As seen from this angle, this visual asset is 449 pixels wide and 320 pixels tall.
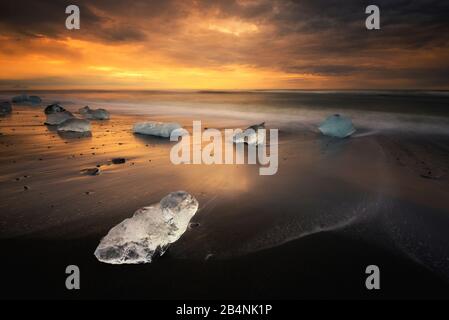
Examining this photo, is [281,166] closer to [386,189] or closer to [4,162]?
[386,189]

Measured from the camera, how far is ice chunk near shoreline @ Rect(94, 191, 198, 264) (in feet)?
9.52

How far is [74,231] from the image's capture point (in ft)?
11.5

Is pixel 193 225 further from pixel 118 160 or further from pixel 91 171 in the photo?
pixel 118 160

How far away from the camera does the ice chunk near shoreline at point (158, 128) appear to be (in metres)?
10.5

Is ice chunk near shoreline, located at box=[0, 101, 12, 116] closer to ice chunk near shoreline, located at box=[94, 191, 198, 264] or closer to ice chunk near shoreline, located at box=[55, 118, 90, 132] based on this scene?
ice chunk near shoreline, located at box=[55, 118, 90, 132]

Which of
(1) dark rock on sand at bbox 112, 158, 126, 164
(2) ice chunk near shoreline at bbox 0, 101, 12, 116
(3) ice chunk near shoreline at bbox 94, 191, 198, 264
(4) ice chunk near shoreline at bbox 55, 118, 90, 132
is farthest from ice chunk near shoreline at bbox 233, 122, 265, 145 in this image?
(2) ice chunk near shoreline at bbox 0, 101, 12, 116

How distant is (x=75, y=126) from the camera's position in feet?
36.6

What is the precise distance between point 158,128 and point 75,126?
3556mm

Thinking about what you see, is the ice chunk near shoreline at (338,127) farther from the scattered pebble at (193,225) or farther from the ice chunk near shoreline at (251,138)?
the scattered pebble at (193,225)

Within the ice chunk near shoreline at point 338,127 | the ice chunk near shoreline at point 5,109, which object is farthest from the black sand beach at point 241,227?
the ice chunk near shoreline at point 5,109

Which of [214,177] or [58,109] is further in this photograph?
[58,109]

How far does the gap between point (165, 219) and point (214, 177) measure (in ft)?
8.52

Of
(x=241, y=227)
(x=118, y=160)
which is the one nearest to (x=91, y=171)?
(x=118, y=160)
